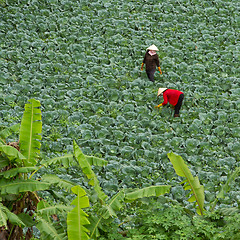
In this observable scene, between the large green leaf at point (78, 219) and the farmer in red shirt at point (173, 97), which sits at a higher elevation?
the farmer in red shirt at point (173, 97)

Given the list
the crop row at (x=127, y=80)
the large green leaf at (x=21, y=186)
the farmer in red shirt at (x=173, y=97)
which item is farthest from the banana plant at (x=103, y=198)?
the farmer in red shirt at (x=173, y=97)

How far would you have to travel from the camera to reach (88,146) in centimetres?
871

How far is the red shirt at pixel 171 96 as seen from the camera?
31.3 feet

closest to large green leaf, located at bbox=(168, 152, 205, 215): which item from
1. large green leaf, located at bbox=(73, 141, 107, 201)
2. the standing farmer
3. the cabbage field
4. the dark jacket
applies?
the cabbage field

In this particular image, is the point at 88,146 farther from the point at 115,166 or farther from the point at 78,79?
the point at 78,79

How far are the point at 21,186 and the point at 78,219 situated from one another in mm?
998

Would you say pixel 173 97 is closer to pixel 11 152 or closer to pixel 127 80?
pixel 127 80

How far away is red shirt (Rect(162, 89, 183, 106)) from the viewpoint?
31.3 ft

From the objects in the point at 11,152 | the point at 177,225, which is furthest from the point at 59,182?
the point at 177,225

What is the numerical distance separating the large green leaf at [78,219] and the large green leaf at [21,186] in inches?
27.7

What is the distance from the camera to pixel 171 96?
9.60 metres

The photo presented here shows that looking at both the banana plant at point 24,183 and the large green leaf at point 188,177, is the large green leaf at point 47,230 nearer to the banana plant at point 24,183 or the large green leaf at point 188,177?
the banana plant at point 24,183

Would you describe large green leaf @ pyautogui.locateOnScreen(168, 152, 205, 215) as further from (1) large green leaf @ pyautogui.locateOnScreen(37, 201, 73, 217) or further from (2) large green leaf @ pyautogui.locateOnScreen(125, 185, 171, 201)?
(1) large green leaf @ pyautogui.locateOnScreen(37, 201, 73, 217)

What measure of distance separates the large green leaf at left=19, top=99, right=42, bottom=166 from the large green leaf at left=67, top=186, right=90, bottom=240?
1238 mm
